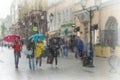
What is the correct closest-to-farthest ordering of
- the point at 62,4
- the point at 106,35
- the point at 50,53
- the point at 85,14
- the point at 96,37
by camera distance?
the point at 50,53
the point at 106,35
the point at 96,37
the point at 85,14
the point at 62,4

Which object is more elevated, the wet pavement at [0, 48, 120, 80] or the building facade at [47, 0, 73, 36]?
the building facade at [47, 0, 73, 36]


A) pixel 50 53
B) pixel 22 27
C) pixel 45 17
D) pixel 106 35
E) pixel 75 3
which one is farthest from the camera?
pixel 22 27

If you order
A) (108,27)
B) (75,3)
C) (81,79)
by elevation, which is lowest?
(81,79)

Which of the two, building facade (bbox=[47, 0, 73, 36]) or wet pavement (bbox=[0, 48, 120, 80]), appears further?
building facade (bbox=[47, 0, 73, 36])

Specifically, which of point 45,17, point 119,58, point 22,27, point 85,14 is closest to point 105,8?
point 85,14

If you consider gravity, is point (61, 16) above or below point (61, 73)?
above

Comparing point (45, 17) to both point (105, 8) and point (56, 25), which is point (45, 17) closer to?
point (56, 25)

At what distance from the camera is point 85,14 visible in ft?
142

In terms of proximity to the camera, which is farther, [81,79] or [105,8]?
[105,8]

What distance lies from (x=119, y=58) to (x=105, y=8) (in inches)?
640

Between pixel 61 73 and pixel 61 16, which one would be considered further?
pixel 61 16

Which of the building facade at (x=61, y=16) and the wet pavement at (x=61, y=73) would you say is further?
the building facade at (x=61, y=16)

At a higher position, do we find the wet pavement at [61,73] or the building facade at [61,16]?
the building facade at [61,16]

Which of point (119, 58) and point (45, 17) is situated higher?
point (45, 17)
